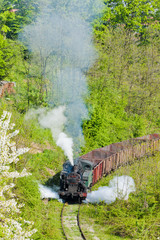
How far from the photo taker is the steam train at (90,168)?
48.3 feet

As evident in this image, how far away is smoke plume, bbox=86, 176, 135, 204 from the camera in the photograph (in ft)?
48.8

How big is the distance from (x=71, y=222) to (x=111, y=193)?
285 cm

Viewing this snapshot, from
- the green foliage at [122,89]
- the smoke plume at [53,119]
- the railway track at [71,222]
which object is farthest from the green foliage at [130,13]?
the railway track at [71,222]

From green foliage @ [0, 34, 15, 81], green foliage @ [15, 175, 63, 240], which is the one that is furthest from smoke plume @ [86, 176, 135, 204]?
green foliage @ [0, 34, 15, 81]

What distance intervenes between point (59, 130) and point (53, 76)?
7.02m

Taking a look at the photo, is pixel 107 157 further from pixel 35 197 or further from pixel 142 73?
pixel 142 73

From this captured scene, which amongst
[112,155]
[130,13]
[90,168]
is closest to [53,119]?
[112,155]

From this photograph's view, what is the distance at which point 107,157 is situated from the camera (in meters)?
19.1

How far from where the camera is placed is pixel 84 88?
27719 millimetres

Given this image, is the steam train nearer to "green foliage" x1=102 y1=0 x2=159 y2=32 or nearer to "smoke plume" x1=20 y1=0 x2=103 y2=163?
"smoke plume" x1=20 y1=0 x2=103 y2=163

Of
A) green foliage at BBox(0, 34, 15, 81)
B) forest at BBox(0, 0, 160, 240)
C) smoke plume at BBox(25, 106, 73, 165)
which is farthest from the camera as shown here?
green foliage at BBox(0, 34, 15, 81)

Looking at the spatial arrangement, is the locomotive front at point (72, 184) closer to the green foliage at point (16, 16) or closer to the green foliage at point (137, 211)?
the green foliage at point (137, 211)

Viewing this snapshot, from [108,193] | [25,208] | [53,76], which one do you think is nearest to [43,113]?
[53,76]

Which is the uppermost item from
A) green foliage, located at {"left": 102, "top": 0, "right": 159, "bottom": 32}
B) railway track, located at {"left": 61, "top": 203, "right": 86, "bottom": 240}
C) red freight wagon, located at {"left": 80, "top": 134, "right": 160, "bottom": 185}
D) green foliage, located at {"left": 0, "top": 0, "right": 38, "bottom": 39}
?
green foliage, located at {"left": 102, "top": 0, "right": 159, "bottom": 32}
